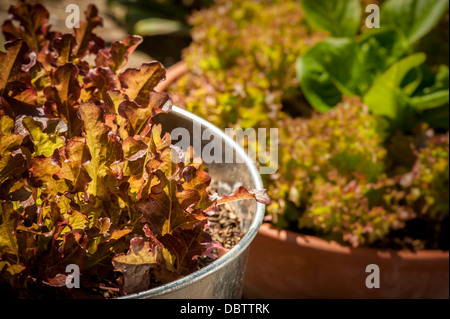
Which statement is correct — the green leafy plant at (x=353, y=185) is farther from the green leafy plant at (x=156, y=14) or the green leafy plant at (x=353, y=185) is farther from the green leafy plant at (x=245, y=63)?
the green leafy plant at (x=156, y=14)

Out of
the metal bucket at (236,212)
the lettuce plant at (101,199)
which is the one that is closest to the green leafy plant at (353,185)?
the metal bucket at (236,212)

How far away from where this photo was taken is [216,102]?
1.48 metres

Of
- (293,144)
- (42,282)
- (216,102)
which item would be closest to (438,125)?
(293,144)

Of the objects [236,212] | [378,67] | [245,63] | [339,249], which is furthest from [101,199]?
[378,67]

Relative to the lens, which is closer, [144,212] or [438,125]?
[144,212]

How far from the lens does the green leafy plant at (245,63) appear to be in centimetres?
148

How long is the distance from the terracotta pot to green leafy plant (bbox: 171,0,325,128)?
1.22 feet

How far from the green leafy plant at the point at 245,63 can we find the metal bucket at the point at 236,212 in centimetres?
63

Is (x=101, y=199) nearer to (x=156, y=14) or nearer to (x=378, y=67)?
(x=378, y=67)

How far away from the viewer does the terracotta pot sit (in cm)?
128

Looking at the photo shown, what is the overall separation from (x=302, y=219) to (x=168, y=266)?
791mm

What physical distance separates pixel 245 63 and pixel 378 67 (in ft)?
1.41

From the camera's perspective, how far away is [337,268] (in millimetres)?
1308
